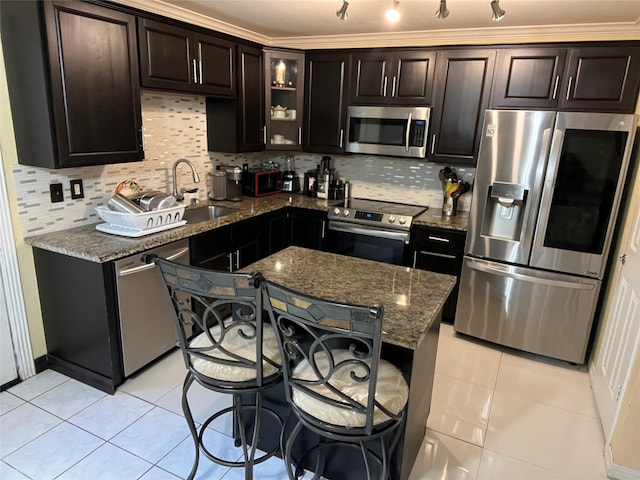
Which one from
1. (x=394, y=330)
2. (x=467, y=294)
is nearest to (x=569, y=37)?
(x=467, y=294)

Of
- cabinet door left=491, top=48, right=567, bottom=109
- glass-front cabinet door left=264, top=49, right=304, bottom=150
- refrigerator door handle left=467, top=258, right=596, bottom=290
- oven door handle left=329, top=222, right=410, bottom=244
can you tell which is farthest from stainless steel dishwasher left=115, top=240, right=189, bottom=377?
cabinet door left=491, top=48, right=567, bottom=109

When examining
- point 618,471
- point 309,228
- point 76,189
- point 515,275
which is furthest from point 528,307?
point 76,189

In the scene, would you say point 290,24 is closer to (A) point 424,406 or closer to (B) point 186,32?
(B) point 186,32

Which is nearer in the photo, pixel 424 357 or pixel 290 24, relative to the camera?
pixel 424 357

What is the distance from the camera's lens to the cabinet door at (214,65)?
9.79 feet

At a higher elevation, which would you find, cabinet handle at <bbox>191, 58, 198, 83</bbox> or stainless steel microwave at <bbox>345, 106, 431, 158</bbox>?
cabinet handle at <bbox>191, 58, 198, 83</bbox>

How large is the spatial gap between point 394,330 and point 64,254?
6.33 ft

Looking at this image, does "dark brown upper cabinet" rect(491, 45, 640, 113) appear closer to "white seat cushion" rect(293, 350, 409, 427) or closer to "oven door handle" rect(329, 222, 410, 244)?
"oven door handle" rect(329, 222, 410, 244)

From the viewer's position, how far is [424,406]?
2035mm

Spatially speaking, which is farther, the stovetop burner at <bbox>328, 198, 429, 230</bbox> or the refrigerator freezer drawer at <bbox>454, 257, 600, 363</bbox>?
the stovetop burner at <bbox>328, 198, 429, 230</bbox>

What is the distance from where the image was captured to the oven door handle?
11.0ft

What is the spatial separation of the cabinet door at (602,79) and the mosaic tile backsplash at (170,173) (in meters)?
0.99

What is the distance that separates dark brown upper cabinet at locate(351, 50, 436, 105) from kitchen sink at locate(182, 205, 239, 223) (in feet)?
4.72

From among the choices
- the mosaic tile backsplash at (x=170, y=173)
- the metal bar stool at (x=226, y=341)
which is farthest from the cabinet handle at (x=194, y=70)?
the metal bar stool at (x=226, y=341)
